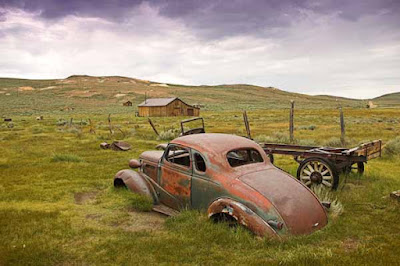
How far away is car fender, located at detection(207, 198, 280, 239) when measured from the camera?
482 centimetres

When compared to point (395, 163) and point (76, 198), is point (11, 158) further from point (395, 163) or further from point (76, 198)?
point (395, 163)

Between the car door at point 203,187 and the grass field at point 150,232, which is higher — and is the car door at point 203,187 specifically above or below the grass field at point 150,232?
above

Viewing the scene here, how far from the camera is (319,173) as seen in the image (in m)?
8.14

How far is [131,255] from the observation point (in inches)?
182

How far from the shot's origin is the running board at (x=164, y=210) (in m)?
6.34

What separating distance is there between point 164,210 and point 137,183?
114cm

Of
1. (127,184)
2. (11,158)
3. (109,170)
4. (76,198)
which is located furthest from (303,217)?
(11,158)

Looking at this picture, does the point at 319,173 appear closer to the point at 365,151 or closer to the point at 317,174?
the point at 317,174

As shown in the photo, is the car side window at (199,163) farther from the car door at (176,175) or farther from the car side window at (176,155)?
the car side window at (176,155)

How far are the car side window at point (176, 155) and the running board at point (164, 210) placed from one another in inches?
37.3

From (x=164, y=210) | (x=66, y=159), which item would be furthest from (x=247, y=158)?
(x=66, y=159)

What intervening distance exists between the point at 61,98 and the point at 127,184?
10108cm

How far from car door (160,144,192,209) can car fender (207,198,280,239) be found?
1.01m

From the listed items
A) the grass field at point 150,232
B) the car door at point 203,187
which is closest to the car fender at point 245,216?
the grass field at point 150,232
